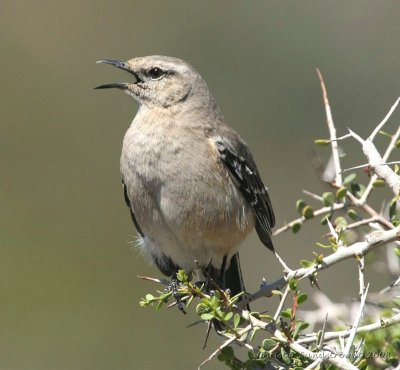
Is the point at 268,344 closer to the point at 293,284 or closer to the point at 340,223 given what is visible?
the point at 293,284

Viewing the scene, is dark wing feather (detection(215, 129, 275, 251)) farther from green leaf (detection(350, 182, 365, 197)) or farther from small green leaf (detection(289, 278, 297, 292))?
small green leaf (detection(289, 278, 297, 292))

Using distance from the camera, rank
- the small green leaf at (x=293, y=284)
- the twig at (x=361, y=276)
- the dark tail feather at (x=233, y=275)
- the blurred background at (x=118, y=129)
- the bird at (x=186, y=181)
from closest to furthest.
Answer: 1. the twig at (x=361, y=276)
2. the small green leaf at (x=293, y=284)
3. the bird at (x=186, y=181)
4. the dark tail feather at (x=233, y=275)
5. the blurred background at (x=118, y=129)

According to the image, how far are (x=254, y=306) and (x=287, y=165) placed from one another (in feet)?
9.47

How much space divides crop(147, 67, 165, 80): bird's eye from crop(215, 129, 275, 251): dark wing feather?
1.99ft

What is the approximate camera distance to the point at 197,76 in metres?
6.57

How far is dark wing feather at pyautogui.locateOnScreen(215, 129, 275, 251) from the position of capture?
605 cm

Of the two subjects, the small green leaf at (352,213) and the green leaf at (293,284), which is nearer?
the green leaf at (293,284)

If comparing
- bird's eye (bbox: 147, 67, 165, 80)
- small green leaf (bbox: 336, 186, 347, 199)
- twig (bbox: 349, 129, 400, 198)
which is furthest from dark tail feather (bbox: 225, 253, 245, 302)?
twig (bbox: 349, 129, 400, 198)

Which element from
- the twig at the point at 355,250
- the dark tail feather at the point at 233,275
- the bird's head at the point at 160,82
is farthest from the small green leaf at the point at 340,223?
the bird's head at the point at 160,82

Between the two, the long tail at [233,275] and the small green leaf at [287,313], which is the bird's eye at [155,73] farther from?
the small green leaf at [287,313]

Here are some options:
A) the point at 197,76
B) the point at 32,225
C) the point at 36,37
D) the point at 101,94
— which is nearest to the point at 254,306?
the point at 197,76

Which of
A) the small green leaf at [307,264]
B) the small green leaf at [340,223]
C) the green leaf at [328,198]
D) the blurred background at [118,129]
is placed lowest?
the blurred background at [118,129]

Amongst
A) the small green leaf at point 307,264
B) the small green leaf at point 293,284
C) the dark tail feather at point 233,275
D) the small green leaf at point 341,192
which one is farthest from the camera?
the dark tail feather at point 233,275

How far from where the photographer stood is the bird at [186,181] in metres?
5.73
